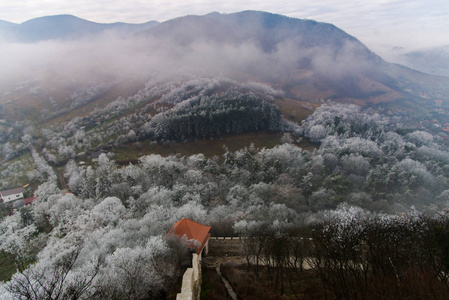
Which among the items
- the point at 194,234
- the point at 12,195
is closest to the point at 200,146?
the point at 12,195

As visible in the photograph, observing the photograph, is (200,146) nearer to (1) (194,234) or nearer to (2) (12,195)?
(2) (12,195)

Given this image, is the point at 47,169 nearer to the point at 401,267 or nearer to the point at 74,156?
the point at 74,156

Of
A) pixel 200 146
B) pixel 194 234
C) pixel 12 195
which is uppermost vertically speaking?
pixel 194 234

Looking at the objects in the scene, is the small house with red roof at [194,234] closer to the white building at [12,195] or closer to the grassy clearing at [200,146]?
the grassy clearing at [200,146]

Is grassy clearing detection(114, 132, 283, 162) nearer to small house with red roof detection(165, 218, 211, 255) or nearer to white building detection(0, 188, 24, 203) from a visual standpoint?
white building detection(0, 188, 24, 203)

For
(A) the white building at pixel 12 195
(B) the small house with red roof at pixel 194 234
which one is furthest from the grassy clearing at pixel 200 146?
(B) the small house with red roof at pixel 194 234

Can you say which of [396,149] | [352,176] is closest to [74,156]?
[352,176]

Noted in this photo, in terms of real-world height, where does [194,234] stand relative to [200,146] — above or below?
above

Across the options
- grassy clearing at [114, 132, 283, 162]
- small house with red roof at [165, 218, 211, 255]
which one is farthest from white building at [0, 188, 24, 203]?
small house with red roof at [165, 218, 211, 255]

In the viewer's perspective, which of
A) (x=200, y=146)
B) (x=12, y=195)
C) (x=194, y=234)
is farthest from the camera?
(x=200, y=146)
